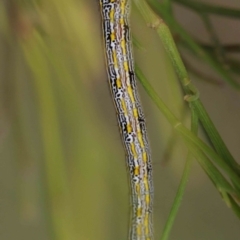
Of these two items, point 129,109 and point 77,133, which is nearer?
point 129,109

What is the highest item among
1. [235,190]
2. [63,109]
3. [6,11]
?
[6,11]

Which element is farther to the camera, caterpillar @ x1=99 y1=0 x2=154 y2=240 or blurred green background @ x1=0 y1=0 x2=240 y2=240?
blurred green background @ x1=0 y1=0 x2=240 y2=240

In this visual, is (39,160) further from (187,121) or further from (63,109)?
(187,121)

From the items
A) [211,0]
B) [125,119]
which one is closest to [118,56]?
[125,119]

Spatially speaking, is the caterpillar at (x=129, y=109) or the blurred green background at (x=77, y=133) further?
the blurred green background at (x=77, y=133)

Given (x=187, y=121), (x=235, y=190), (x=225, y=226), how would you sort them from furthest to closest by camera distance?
(x=225, y=226) → (x=187, y=121) → (x=235, y=190)
